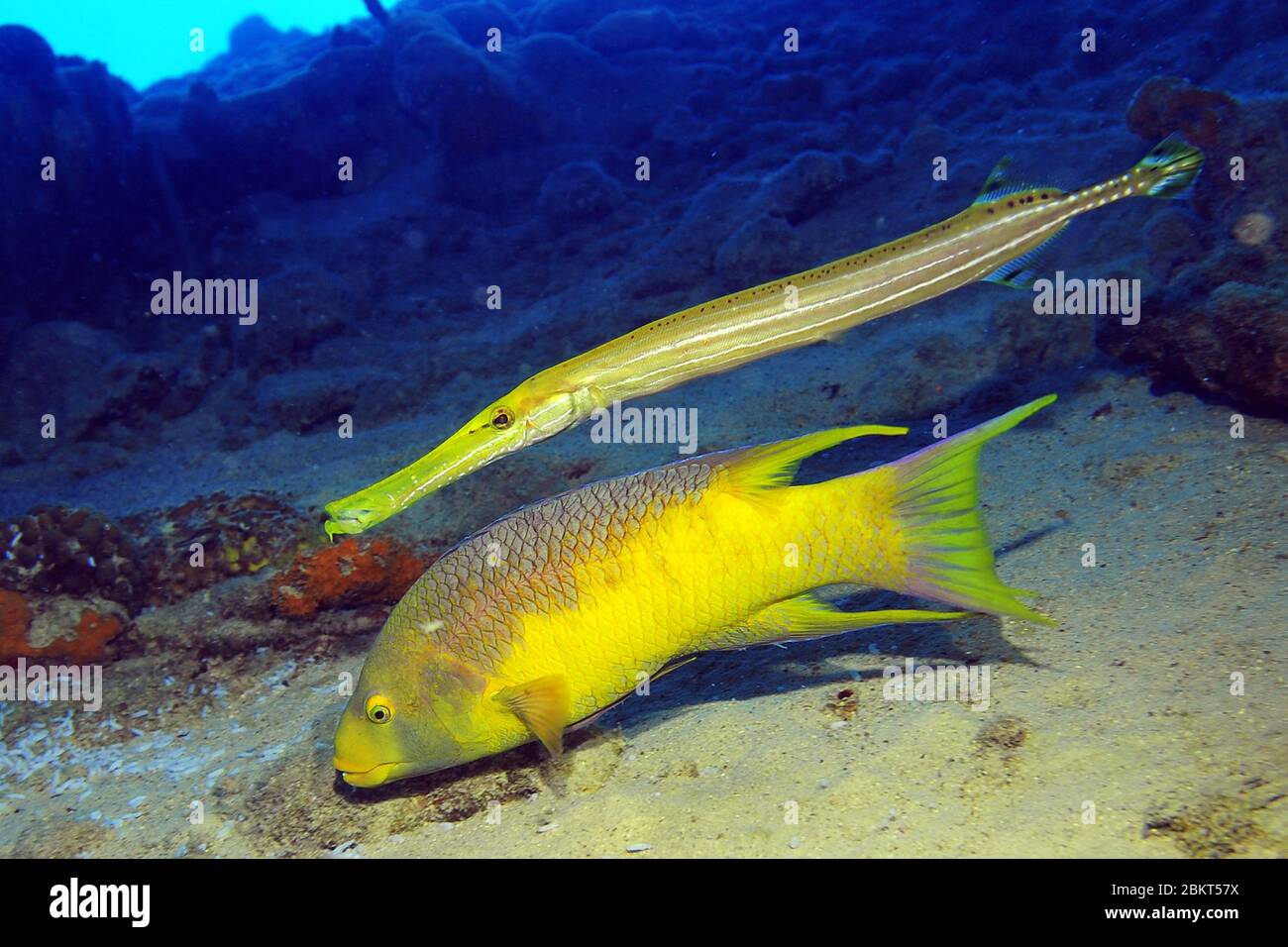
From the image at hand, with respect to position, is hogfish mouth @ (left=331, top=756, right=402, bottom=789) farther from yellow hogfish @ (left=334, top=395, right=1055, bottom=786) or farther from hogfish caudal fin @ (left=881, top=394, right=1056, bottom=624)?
hogfish caudal fin @ (left=881, top=394, right=1056, bottom=624)

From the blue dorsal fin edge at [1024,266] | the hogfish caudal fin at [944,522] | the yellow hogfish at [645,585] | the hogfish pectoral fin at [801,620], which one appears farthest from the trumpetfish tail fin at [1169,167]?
the hogfish pectoral fin at [801,620]

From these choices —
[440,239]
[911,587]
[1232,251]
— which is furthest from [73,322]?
[1232,251]

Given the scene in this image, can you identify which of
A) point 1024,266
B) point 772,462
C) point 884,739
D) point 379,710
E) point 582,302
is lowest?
A: point 884,739

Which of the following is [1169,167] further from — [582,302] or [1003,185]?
[582,302]

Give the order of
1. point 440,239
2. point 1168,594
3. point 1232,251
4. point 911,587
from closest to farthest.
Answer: point 911,587 < point 1168,594 < point 1232,251 < point 440,239

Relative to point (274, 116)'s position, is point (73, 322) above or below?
below

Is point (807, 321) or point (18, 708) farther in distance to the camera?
point (18, 708)

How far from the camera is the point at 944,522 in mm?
2545

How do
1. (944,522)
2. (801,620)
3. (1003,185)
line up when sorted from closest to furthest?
(944,522) → (801,620) → (1003,185)

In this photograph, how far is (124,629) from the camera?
205 inches

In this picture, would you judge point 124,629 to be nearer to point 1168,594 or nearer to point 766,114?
point 1168,594

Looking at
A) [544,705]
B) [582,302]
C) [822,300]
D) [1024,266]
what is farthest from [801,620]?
[582,302]

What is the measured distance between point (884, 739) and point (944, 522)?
923 mm
